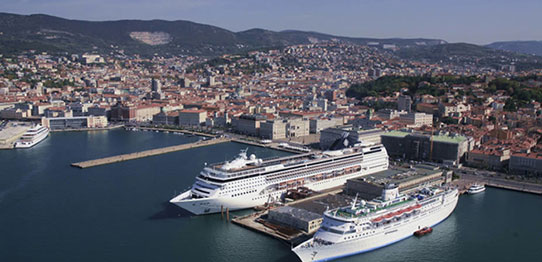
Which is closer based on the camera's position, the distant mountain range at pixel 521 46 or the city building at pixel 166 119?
the city building at pixel 166 119

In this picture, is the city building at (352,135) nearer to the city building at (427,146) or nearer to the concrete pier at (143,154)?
the city building at (427,146)

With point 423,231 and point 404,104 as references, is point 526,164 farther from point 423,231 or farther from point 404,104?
point 404,104

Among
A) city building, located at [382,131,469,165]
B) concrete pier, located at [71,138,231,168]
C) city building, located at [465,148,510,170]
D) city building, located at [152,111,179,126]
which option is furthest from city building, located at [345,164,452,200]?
city building, located at [152,111,179,126]

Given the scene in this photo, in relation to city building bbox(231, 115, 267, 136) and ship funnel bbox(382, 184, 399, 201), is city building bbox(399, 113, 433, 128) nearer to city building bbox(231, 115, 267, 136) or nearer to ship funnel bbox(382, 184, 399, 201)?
city building bbox(231, 115, 267, 136)

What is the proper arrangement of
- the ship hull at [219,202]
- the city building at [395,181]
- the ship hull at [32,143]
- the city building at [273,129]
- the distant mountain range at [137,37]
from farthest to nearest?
the distant mountain range at [137,37], the city building at [273,129], the ship hull at [32,143], the city building at [395,181], the ship hull at [219,202]

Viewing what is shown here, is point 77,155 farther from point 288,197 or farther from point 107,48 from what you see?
point 107,48

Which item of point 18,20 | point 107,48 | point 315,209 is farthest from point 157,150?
point 18,20

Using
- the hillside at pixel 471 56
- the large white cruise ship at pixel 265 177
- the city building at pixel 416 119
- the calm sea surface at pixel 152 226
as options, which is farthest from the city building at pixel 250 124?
the hillside at pixel 471 56
